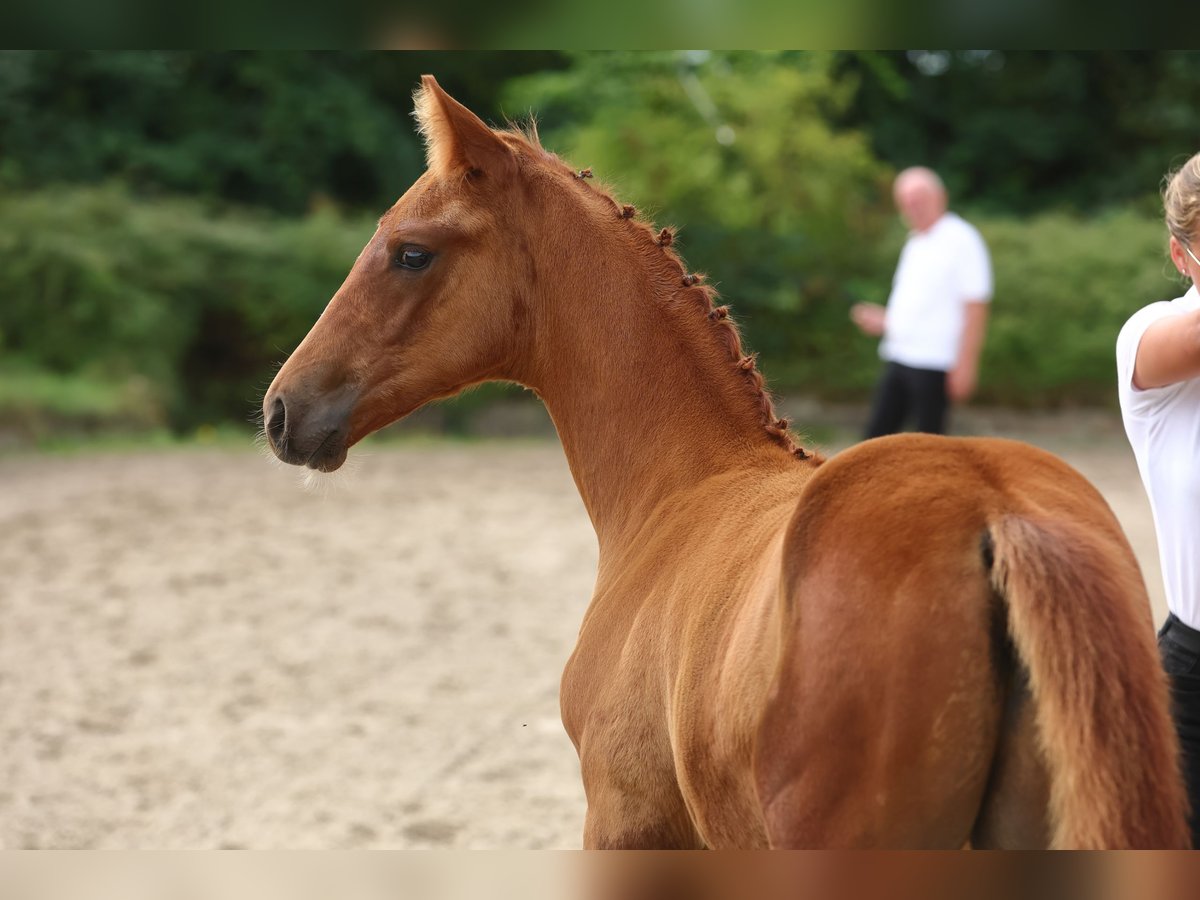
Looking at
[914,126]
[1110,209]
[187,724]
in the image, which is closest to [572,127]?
[914,126]

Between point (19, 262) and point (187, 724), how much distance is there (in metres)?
8.15

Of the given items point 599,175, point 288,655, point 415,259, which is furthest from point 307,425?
point 599,175

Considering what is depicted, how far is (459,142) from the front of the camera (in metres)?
2.37

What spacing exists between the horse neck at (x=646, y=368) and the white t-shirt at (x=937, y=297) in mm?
3732

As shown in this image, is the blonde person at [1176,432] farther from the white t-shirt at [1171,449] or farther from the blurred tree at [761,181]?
the blurred tree at [761,181]

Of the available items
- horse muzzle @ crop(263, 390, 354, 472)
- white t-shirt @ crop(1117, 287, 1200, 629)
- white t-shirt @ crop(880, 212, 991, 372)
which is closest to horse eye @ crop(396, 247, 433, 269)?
Answer: horse muzzle @ crop(263, 390, 354, 472)

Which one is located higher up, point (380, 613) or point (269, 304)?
point (269, 304)

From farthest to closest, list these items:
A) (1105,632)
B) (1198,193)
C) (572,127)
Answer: (572,127), (1198,193), (1105,632)

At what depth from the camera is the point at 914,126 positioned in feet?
63.3

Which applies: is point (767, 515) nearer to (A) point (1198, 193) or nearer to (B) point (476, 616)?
(A) point (1198, 193)

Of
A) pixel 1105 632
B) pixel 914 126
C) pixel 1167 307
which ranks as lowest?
pixel 1105 632

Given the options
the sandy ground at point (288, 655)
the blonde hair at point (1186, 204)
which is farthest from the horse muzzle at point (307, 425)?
the blonde hair at point (1186, 204)

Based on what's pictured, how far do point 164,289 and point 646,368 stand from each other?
35.5 ft

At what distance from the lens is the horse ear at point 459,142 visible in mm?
2328
